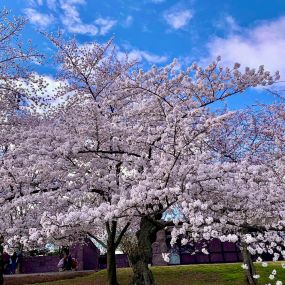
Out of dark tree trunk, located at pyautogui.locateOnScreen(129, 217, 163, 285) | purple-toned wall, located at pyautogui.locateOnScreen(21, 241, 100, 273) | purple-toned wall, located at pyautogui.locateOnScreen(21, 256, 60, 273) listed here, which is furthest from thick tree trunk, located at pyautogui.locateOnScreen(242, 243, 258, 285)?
purple-toned wall, located at pyautogui.locateOnScreen(21, 256, 60, 273)

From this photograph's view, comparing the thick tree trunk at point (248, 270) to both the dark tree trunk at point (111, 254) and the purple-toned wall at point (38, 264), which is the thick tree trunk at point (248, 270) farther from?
the purple-toned wall at point (38, 264)

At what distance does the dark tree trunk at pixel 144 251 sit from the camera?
12.2m

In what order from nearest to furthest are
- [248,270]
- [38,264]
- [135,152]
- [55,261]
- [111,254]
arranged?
[135,152] < [111,254] < [248,270] < [38,264] < [55,261]

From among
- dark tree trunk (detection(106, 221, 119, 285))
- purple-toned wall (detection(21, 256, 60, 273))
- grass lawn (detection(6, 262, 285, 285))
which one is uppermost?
purple-toned wall (detection(21, 256, 60, 273))

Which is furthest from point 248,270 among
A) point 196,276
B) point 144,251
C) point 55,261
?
Result: point 55,261

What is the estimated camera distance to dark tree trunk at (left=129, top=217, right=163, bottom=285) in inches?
480

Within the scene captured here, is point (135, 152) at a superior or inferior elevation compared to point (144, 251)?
superior

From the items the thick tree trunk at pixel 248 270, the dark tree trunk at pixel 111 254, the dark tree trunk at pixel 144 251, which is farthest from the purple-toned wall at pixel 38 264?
the dark tree trunk at pixel 144 251

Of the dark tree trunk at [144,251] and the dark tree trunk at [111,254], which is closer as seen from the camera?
the dark tree trunk at [144,251]

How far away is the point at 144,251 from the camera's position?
488 inches

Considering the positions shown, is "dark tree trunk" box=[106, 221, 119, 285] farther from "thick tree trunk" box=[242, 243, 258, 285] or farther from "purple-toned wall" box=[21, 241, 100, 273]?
"purple-toned wall" box=[21, 241, 100, 273]

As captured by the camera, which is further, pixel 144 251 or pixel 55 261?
pixel 55 261

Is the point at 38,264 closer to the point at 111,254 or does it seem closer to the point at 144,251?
the point at 111,254

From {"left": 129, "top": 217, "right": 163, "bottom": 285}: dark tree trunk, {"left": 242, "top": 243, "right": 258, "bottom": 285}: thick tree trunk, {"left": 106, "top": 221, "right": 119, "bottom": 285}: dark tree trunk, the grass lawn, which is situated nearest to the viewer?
{"left": 129, "top": 217, "right": 163, "bottom": 285}: dark tree trunk
